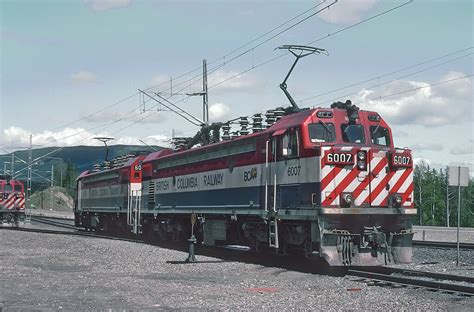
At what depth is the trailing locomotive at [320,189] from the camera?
15383 mm

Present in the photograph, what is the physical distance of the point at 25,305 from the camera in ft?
33.9

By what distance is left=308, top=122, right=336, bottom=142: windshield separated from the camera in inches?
636

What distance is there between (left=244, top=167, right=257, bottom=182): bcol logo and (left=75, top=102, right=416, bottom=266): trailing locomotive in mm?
30

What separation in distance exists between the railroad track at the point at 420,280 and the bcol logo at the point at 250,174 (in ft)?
13.0

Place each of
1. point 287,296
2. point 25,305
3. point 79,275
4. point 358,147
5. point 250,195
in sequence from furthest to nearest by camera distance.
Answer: point 250,195
point 358,147
point 79,275
point 287,296
point 25,305

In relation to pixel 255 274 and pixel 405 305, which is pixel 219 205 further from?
pixel 405 305

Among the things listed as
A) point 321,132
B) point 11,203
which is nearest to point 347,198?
point 321,132

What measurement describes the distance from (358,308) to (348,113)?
284 inches

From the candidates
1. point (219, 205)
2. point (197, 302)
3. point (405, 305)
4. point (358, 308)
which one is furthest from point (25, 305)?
point (219, 205)

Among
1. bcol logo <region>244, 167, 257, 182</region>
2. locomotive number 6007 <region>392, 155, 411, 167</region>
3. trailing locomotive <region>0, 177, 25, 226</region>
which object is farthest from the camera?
trailing locomotive <region>0, 177, 25, 226</region>

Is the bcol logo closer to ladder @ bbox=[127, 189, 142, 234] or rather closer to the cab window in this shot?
ladder @ bbox=[127, 189, 142, 234]

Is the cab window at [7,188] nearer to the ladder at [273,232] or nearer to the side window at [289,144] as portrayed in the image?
the ladder at [273,232]

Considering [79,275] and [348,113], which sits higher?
[348,113]

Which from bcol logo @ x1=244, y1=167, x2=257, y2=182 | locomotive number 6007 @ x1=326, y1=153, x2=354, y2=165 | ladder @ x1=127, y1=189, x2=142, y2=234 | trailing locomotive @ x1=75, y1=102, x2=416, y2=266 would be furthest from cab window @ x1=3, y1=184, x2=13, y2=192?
locomotive number 6007 @ x1=326, y1=153, x2=354, y2=165
